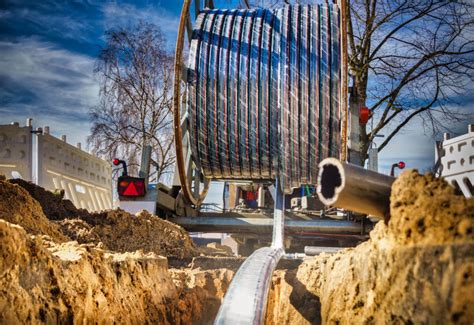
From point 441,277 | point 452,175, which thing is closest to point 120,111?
point 452,175

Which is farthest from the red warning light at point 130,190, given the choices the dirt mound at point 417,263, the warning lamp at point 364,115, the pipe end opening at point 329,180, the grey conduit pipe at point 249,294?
the pipe end opening at point 329,180

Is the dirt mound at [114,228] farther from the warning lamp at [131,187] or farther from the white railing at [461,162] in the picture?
the white railing at [461,162]

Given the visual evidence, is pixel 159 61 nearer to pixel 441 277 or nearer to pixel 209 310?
pixel 209 310

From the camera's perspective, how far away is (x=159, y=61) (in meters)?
16.3

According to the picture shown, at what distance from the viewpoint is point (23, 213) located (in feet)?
13.1

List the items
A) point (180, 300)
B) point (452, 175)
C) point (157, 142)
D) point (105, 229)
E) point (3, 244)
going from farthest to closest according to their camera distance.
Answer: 1. point (157, 142)
2. point (452, 175)
3. point (105, 229)
4. point (180, 300)
5. point (3, 244)

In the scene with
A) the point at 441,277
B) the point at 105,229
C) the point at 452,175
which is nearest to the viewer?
the point at 441,277

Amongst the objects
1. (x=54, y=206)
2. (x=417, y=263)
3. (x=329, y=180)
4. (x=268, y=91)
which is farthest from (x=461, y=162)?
(x=417, y=263)

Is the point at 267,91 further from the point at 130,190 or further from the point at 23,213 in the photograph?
the point at 23,213

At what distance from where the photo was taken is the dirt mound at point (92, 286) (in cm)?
222

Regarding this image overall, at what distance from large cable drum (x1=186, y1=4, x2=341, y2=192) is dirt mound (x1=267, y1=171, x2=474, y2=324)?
277cm

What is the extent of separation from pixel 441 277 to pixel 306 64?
3775 millimetres

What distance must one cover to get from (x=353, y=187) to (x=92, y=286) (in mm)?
1612

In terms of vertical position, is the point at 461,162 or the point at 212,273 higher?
the point at 461,162
